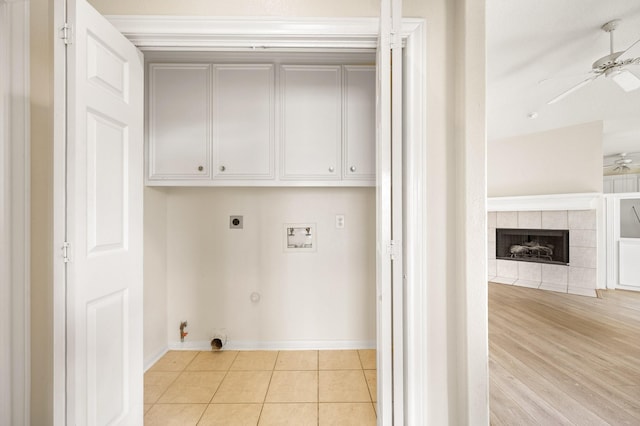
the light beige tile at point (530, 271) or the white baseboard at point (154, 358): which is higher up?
the light beige tile at point (530, 271)

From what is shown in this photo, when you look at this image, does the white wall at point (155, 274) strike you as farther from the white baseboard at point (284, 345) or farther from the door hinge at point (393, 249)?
the door hinge at point (393, 249)

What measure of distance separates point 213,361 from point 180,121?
196 centimetres

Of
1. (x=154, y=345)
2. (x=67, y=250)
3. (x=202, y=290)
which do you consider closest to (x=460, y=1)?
(x=67, y=250)

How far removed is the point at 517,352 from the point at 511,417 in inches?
40.7

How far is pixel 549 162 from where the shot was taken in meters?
4.93

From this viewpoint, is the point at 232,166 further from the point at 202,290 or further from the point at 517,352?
the point at 517,352

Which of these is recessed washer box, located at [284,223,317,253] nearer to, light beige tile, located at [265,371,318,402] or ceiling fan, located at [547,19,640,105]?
light beige tile, located at [265,371,318,402]

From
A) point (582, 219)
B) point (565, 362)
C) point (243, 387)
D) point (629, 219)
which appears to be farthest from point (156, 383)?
point (629, 219)

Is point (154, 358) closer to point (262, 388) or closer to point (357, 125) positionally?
point (262, 388)

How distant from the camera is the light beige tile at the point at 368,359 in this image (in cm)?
234

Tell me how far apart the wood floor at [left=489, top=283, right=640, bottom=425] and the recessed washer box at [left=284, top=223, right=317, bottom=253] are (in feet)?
5.60

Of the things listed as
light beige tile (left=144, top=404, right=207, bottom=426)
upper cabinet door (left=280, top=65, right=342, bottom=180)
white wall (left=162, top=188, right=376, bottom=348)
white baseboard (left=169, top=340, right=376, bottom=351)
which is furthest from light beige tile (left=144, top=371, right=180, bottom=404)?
upper cabinet door (left=280, top=65, right=342, bottom=180)

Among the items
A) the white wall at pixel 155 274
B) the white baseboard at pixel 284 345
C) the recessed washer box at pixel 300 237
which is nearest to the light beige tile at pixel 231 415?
the white baseboard at pixel 284 345

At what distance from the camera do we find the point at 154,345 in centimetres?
244
